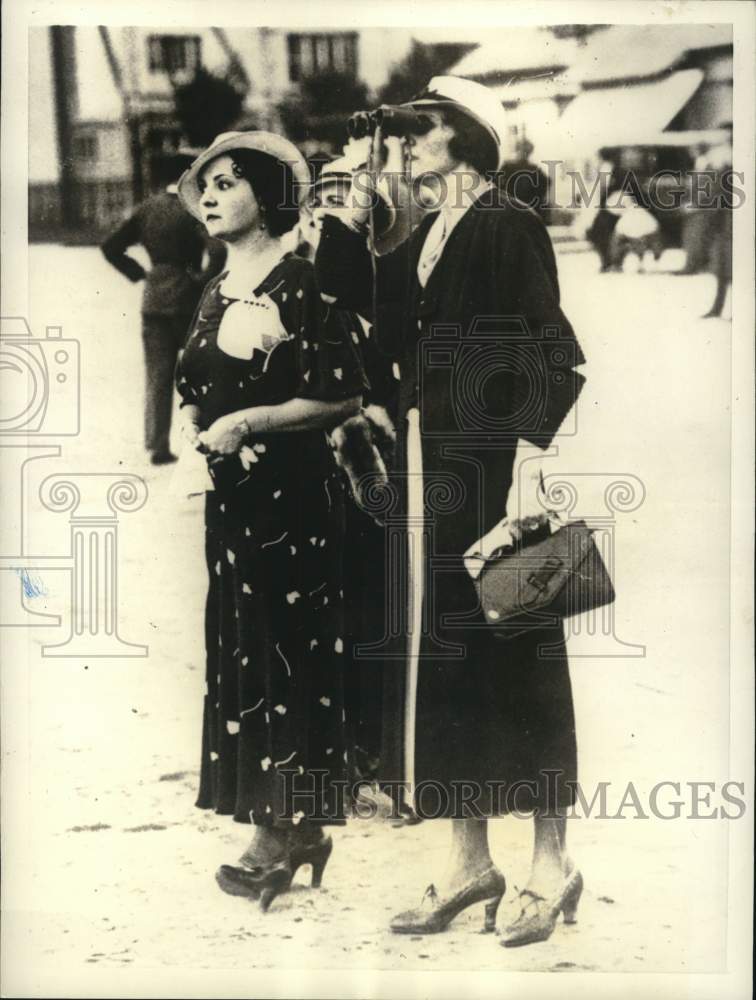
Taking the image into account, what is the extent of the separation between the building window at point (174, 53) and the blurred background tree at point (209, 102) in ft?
0.10

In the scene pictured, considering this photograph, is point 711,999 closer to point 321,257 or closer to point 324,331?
point 324,331

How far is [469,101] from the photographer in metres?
2.20

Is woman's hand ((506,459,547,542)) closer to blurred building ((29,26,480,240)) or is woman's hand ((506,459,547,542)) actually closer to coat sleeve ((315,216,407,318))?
coat sleeve ((315,216,407,318))

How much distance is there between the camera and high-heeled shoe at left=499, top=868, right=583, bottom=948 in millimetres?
2211

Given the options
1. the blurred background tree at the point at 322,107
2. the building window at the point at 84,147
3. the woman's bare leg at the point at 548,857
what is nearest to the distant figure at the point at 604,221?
the blurred background tree at the point at 322,107

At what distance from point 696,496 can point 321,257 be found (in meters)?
0.91

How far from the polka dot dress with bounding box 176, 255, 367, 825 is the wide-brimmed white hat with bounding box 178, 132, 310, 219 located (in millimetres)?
167

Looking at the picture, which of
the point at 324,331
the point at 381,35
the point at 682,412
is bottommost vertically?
the point at 682,412

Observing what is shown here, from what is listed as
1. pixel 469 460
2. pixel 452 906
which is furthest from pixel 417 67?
pixel 452 906

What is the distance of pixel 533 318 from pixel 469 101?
457 mm

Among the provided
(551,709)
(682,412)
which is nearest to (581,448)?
(682,412)

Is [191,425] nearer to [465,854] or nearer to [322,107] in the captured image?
[322,107]

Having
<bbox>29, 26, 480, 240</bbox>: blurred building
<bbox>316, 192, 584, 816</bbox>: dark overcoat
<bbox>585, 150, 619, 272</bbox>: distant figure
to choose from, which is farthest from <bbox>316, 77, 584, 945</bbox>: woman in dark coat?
<bbox>29, 26, 480, 240</bbox>: blurred building

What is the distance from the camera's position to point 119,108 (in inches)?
87.4
